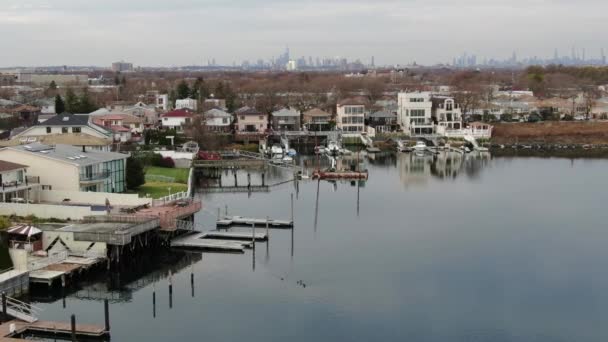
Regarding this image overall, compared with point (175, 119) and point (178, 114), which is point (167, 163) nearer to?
point (175, 119)

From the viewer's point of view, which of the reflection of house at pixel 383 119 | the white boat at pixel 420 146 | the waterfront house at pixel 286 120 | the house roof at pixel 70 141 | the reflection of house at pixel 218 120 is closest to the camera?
the house roof at pixel 70 141

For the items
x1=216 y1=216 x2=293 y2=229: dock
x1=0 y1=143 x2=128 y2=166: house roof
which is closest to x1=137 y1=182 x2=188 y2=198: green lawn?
x1=0 y1=143 x2=128 y2=166: house roof

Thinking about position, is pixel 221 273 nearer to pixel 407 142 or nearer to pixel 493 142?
pixel 407 142

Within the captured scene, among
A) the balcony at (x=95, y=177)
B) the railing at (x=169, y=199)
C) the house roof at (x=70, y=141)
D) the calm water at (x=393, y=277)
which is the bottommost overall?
the calm water at (x=393, y=277)

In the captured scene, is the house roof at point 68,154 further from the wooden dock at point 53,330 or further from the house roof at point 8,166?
the wooden dock at point 53,330

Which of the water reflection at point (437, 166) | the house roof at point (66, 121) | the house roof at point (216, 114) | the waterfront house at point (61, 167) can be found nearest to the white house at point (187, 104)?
the house roof at point (216, 114)

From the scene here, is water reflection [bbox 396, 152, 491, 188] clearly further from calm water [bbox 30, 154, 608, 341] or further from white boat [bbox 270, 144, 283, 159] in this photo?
white boat [bbox 270, 144, 283, 159]

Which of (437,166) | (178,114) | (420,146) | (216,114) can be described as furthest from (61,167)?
(420,146)
